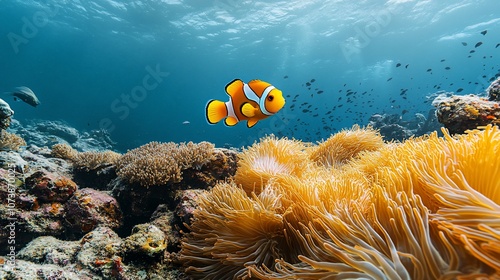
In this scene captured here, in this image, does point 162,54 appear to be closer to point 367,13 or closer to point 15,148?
point 367,13

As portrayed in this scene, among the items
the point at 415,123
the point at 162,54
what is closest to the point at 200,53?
the point at 162,54

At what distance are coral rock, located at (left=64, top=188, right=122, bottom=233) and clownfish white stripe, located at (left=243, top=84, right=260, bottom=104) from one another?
2322 millimetres

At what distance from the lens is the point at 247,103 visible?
9.00ft

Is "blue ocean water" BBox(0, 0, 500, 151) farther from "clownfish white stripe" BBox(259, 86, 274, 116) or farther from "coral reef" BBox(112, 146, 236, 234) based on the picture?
"clownfish white stripe" BBox(259, 86, 274, 116)

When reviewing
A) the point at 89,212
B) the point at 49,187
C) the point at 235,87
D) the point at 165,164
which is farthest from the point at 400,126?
the point at 49,187

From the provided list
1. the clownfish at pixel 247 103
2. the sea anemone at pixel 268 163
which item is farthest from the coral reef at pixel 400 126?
the clownfish at pixel 247 103

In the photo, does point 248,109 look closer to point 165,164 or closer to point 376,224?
point 376,224

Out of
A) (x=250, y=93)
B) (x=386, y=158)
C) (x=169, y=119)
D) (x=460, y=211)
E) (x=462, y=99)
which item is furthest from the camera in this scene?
(x=169, y=119)

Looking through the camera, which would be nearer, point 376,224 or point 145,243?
point 376,224

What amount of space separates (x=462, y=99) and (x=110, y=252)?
477 centimetres

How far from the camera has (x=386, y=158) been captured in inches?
100.0

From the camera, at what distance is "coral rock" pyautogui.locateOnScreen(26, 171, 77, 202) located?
137 inches

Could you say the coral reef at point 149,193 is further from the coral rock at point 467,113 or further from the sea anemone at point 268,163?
the coral rock at point 467,113

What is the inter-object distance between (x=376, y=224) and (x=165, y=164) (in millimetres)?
3094
